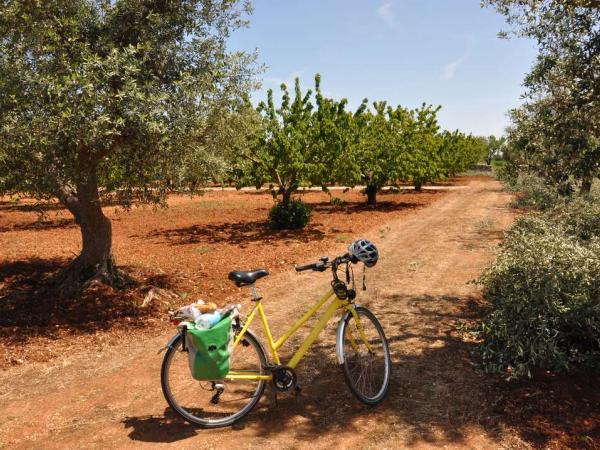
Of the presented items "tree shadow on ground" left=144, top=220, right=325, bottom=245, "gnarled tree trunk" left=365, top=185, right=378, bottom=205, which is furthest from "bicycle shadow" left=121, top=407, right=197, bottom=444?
"gnarled tree trunk" left=365, top=185, right=378, bottom=205

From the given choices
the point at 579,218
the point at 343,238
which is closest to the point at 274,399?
the point at 579,218

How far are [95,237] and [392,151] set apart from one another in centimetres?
1846

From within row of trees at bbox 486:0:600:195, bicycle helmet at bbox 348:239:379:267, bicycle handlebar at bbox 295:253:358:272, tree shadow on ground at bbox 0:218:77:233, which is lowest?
tree shadow on ground at bbox 0:218:77:233

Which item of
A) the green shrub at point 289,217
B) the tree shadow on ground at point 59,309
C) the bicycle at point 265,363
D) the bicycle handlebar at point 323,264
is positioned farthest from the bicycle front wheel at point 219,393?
the green shrub at point 289,217

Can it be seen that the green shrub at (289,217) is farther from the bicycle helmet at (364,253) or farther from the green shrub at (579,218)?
the bicycle helmet at (364,253)

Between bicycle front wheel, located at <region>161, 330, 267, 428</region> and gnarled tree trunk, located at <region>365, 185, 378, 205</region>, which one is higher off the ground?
gnarled tree trunk, located at <region>365, 185, 378, 205</region>

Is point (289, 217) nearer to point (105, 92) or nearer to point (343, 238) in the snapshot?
point (343, 238)

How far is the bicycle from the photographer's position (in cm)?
458

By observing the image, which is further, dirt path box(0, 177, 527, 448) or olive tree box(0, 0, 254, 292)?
olive tree box(0, 0, 254, 292)

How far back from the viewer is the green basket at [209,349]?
420 cm

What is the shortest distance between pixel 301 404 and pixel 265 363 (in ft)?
2.40

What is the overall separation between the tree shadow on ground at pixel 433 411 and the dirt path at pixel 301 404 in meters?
0.01

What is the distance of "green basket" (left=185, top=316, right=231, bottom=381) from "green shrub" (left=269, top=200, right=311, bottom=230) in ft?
44.7

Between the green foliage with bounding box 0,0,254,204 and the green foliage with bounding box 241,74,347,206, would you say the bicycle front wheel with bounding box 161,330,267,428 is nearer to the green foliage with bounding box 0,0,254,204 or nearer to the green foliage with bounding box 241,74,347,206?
the green foliage with bounding box 0,0,254,204
